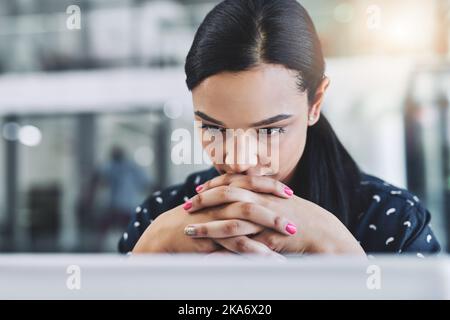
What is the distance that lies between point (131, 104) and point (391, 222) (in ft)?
7.72

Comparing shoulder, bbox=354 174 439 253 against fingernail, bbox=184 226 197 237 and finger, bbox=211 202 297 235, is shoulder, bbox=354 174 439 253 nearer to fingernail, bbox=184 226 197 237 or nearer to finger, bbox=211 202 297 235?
finger, bbox=211 202 297 235

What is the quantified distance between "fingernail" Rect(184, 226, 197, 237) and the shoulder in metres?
0.39

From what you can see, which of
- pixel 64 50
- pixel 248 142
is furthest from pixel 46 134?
pixel 248 142

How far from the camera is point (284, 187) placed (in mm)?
1154

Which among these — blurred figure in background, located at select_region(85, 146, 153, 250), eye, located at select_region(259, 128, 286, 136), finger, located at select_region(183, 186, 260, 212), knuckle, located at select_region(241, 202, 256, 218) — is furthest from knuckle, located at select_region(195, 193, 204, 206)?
blurred figure in background, located at select_region(85, 146, 153, 250)

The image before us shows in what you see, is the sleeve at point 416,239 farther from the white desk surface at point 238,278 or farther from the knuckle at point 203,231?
the knuckle at point 203,231

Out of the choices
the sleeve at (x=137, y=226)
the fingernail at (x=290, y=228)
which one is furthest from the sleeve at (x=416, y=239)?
the sleeve at (x=137, y=226)

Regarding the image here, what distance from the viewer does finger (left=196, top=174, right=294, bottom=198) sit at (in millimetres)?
1130

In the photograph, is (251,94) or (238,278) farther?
(238,278)

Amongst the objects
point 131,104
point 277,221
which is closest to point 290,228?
point 277,221

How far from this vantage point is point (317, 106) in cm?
114

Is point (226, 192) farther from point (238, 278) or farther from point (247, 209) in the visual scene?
point (238, 278)

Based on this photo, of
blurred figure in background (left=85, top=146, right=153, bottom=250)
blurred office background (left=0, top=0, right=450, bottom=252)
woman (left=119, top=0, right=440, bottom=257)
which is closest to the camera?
woman (left=119, top=0, right=440, bottom=257)

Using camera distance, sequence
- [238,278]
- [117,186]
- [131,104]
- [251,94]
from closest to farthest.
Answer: [251,94] < [238,278] < [117,186] < [131,104]
